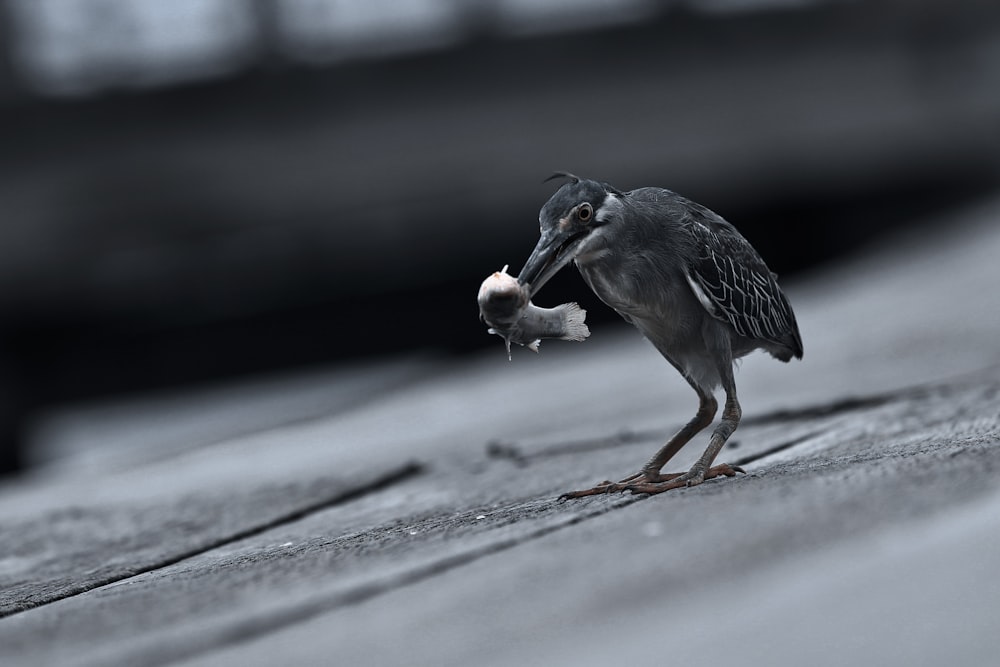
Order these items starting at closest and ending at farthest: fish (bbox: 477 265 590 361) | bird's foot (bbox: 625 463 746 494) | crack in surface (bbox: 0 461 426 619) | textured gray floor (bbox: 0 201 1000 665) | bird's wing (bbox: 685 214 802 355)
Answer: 1. textured gray floor (bbox: 0 201 1000 665)
2. crack in surface (bbox: 0 461 426 619)
3. fish (bbox: 477 265 590 361)
4. bird's foot (bbox: 625 463 746 494)
5. bird's wing (bbox: 685 214 802 355)

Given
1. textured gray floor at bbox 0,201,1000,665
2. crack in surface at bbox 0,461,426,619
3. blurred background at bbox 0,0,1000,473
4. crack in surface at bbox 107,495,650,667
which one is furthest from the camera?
blurred background at bbox 0,0,1000,473

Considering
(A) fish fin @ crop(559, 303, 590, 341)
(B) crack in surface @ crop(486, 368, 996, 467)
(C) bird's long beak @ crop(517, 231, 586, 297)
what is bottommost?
(B) crack in surface @ crop(486, 368, 996, 467)

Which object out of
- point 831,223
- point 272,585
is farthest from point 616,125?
point 272,585

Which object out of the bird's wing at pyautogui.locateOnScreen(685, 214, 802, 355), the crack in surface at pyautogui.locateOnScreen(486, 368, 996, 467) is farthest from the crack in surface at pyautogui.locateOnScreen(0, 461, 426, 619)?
the bird's wing at pyautogui.locateOnScreen(685, 214, 802, 355)

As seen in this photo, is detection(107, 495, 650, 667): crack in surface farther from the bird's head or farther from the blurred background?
the blurred background

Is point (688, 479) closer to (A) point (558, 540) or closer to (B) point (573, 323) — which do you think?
(B) point (573, 323)

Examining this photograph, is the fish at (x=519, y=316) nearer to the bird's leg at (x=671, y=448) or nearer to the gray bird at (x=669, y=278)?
the gray bird at (x=669, y=278)

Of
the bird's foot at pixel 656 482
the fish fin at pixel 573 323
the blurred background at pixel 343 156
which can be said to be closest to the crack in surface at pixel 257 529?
the bird's foot at pixel 656 482
